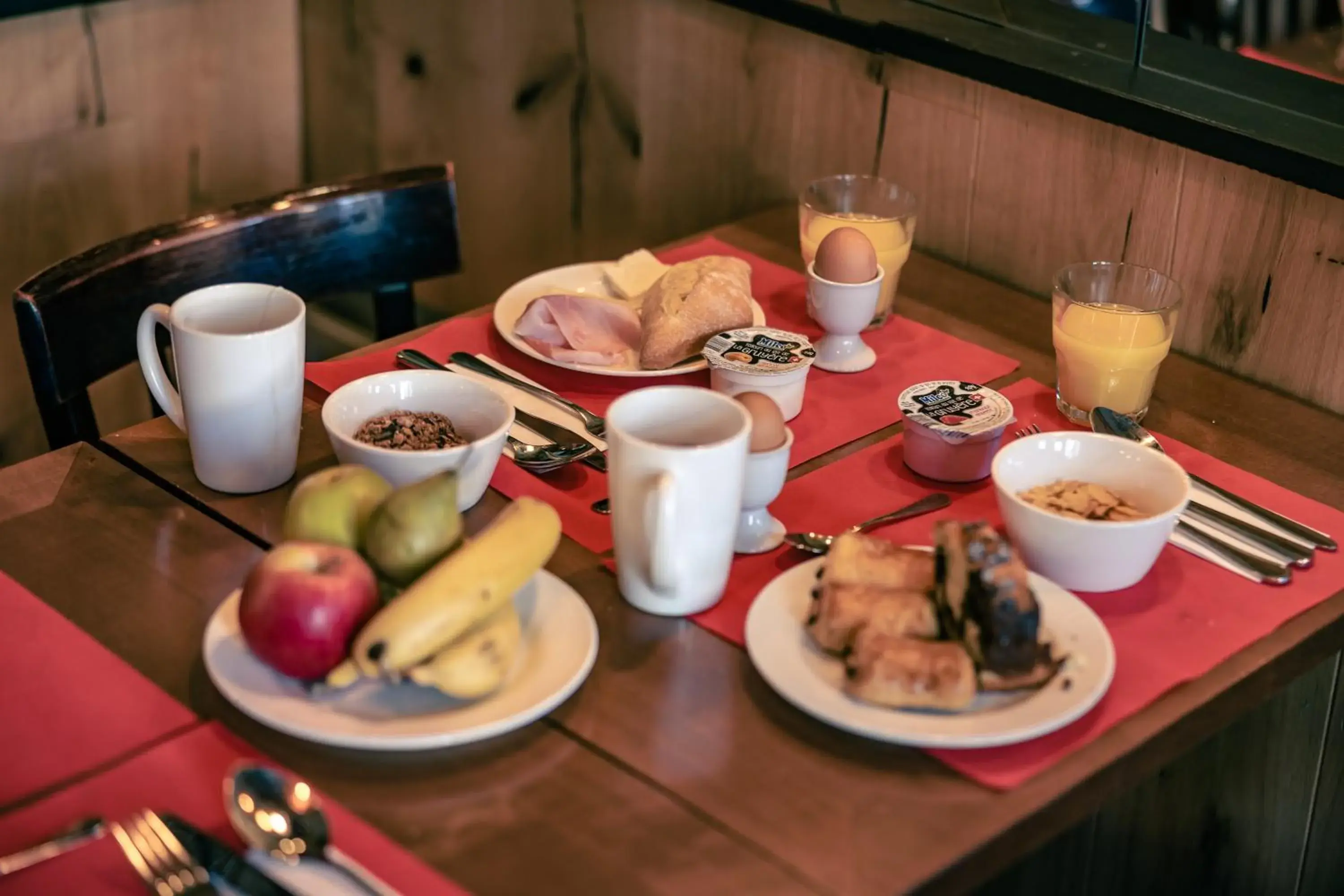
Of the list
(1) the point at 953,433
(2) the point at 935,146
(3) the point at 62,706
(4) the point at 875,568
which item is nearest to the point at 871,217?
(2) the point at 935,146

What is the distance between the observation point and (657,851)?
2.71 ft

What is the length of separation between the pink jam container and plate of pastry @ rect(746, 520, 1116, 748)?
216mm

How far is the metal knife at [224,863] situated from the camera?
0.78 m

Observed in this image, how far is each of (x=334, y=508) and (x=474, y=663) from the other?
142mm

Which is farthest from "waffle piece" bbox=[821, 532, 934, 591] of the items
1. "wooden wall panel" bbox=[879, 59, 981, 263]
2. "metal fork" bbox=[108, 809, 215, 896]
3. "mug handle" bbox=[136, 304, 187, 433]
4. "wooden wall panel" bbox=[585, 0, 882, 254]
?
"wooden wall panel" bbox=[585, 0, 882, 254]

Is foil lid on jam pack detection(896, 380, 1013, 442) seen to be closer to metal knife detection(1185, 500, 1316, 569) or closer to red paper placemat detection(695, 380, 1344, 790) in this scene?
red paper placemat detection(695, 380, 1344, 790)

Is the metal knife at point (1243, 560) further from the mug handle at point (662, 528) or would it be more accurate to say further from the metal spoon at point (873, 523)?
the mug handle at point (662, 528)

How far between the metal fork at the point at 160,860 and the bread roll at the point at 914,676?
40 cm

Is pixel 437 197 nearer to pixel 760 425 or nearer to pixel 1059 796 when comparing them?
pixel 760 425

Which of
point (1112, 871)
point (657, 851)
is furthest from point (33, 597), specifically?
point (1112, 871)

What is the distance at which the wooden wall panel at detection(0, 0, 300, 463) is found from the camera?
2.21m

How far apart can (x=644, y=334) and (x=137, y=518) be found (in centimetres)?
49

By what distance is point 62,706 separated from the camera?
0.92 metres

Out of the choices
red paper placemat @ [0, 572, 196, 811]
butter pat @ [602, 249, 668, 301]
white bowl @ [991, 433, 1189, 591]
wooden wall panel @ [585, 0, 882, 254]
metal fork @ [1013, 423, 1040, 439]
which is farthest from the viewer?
wooden wall panel @ [585, 0, 882, 254]
